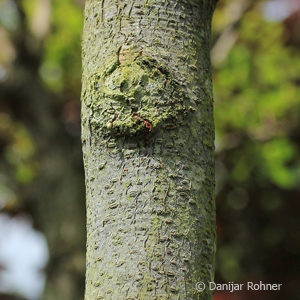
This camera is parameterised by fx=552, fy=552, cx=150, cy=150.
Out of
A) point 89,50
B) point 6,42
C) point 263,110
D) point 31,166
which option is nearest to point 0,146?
point 31,166

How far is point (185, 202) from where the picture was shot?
80cm

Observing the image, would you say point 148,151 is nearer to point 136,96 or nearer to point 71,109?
point 136,96

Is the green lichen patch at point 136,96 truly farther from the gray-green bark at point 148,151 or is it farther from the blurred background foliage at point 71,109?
the blurred background foliage at point 71,109

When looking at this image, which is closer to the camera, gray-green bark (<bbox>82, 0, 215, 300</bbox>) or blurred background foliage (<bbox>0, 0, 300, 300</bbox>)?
gray-green bark (<bbox>82, 0, 215, 300</bbox>)

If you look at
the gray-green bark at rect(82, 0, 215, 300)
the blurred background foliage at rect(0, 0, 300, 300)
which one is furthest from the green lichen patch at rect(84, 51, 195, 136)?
the blurred background foliage at rect(0, 0, 300, 300)

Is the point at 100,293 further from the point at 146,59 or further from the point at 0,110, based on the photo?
the point at 0,110

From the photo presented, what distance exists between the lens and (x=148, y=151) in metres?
0.81

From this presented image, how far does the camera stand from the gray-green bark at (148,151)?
773mm

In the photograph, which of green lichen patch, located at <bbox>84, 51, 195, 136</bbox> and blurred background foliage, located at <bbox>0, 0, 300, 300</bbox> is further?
blurred background foliage, located at <bbox>0, 0, 300, 300</bbox>

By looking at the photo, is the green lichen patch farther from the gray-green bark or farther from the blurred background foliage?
the blurred background foliage

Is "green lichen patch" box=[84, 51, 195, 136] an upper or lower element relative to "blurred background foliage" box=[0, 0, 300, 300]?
lower

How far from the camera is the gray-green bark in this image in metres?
0.77

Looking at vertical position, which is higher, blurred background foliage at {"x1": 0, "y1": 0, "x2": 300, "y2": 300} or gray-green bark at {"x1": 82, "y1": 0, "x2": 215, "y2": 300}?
blurred background foliage at {"x1": 0, "y1": 0, "x2": 300, "y2": 300}

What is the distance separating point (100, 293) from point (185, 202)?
0.18 meters
